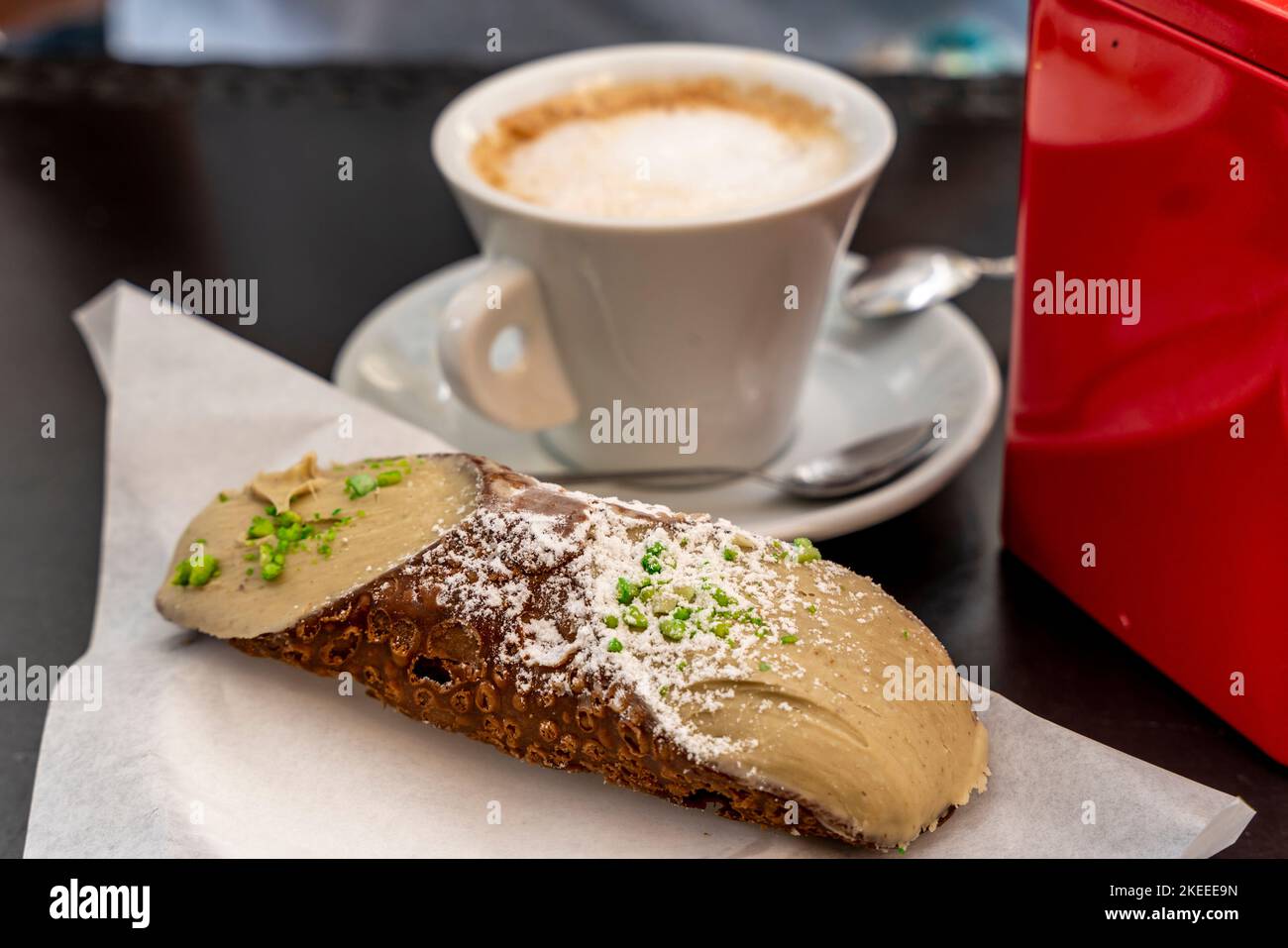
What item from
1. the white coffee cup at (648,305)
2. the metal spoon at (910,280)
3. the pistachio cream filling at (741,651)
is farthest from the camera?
the metal spoon at (910,280)

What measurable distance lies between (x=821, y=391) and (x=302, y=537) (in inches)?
23.8

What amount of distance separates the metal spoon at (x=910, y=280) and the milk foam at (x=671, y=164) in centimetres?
21

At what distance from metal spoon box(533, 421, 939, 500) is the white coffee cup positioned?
0.03 metres

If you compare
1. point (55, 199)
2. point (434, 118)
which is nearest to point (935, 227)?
point (434, 118)

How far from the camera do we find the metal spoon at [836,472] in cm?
104

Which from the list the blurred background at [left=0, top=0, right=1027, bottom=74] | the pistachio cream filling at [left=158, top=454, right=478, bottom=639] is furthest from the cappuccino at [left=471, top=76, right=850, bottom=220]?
the blurred background at [left=0, top=0, right=1027, bottom=74]

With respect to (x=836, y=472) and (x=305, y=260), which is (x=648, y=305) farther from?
(x=305, y=260)

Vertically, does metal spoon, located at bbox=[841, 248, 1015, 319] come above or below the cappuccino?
below

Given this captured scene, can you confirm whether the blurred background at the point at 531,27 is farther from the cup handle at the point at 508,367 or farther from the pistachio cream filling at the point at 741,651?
the pistachio cream filling at the point at 741,651

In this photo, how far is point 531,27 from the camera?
250cm

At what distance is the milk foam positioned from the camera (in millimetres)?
1062

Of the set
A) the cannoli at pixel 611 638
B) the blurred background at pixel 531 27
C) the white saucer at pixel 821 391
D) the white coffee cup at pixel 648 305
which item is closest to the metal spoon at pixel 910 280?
the white saucer at pixel 821 391

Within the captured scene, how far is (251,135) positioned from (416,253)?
404 millimetres

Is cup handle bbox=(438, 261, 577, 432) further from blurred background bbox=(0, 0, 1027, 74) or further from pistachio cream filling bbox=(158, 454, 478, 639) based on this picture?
blurred background bbox=(0, 0, 1027, 74)
